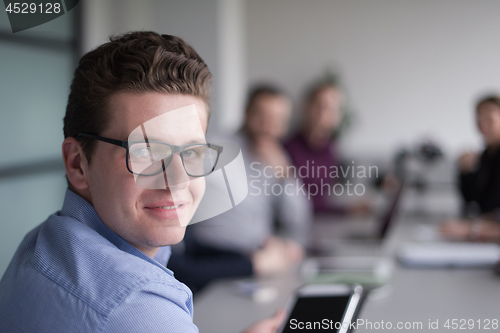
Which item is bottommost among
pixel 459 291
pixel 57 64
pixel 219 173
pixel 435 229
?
pixel 435 229

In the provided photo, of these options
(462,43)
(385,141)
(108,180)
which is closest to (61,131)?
(108,180)

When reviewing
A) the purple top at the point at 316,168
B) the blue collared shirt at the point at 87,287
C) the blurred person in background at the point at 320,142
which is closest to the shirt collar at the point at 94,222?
the blue collared shirt at the point at 87,287

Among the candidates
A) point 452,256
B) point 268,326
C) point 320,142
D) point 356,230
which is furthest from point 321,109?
point 268,326

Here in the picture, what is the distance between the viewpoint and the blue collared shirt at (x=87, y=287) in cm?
36

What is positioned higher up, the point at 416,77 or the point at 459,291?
the point at 416,77

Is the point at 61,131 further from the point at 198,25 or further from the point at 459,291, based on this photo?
the point at 459,291

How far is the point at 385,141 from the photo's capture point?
3.30 meters

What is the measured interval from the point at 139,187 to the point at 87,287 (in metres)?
0.11

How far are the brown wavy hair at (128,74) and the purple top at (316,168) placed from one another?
31 cm

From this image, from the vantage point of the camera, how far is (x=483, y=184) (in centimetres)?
134

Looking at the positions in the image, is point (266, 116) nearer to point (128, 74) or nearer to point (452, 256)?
point (452, 256)

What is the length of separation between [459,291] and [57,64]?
88cm

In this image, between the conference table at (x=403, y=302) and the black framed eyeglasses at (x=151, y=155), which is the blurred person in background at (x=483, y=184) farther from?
the black framed eyeglasses at (x=151, y=155)

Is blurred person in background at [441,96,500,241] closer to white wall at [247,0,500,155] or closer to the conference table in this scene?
the conference table
